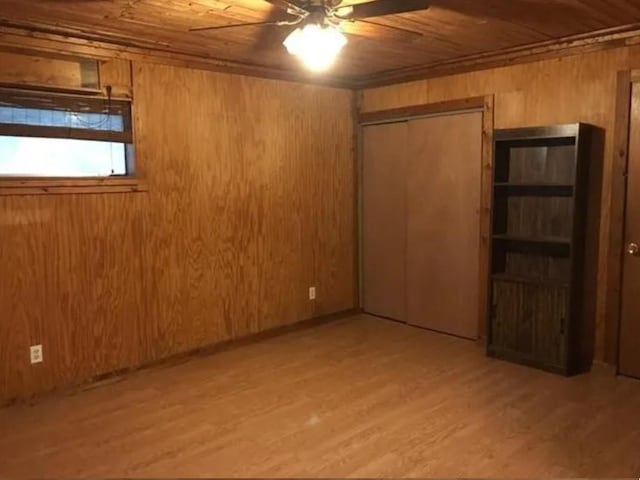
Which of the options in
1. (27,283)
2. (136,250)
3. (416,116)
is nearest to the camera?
(27,283)

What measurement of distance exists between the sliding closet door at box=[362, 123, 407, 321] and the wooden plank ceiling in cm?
97

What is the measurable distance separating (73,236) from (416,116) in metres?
2.95

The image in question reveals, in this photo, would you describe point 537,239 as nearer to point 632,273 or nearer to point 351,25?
point 632,273

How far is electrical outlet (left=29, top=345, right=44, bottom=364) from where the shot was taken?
11.1 ft

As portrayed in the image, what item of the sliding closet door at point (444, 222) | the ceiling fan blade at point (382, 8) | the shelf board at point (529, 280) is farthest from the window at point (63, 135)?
the shelf board at point (529, 280)

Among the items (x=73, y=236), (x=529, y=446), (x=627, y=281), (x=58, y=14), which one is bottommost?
(x=529, y=446)

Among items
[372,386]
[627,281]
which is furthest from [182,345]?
[627,281]

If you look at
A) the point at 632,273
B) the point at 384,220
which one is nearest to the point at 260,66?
→ the point at 384,220

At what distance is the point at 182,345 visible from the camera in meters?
4.11

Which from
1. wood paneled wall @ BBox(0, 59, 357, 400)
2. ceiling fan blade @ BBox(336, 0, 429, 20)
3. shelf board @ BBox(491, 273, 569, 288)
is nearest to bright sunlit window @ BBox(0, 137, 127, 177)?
wood paneled wall @ BBox(0, 59, 357, 400)

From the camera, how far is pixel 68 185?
345 cm

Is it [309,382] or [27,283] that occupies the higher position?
[27,283]

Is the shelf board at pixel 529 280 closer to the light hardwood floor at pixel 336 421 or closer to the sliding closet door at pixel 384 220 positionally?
the light hardwood floor at pixel 336 421

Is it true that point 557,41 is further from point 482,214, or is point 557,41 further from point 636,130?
point 482,214
